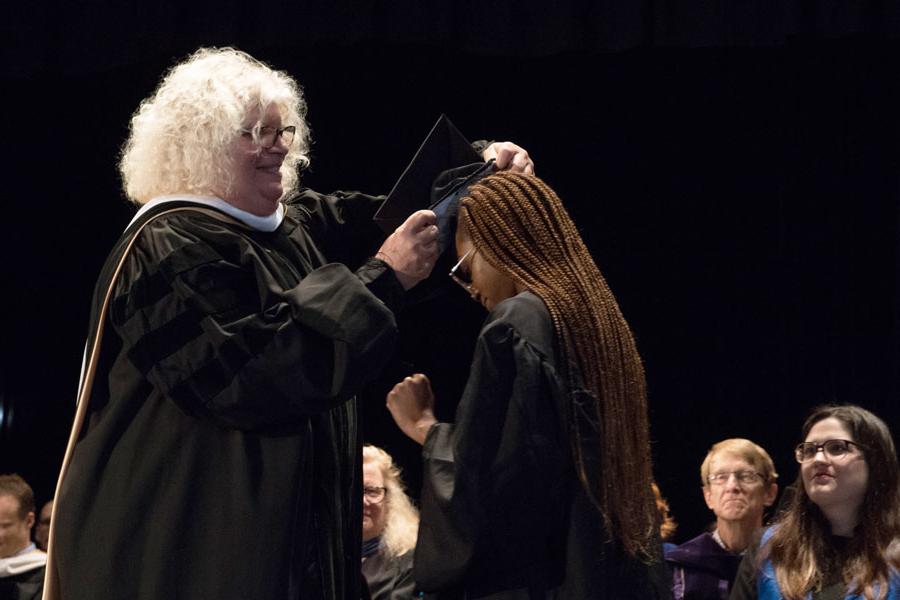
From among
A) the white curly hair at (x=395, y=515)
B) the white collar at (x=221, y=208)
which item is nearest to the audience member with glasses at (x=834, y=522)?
the white curly hair at (x=395, y=515)

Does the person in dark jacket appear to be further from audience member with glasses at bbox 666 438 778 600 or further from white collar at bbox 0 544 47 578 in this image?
audience member with glasses at bbox 666 438 778 600

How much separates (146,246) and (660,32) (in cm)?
378

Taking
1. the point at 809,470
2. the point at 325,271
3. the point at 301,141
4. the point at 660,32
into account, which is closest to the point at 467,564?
the point at 325,271

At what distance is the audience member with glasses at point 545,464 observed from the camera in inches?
98.2

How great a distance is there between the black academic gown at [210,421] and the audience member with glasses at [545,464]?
0.79ft

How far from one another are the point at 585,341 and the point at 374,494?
2899 mm

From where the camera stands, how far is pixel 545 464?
2504 mm

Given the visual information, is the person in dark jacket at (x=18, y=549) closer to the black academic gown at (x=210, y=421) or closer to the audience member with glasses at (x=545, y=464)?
the black academic gown at (x=210, y=421)

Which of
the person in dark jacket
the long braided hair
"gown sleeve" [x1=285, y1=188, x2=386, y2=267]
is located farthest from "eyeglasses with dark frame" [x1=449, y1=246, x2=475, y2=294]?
the person in dark jacket

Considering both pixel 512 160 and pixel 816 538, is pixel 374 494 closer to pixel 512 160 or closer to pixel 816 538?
pixel 816 538

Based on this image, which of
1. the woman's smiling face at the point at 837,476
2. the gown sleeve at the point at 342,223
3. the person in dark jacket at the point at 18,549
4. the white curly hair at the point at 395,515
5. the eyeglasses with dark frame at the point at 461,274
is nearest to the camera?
the eyeglasses with dark frame at the point at 461,274

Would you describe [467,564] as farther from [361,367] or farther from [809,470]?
[809,470]

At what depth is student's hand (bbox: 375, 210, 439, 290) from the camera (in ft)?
9.02

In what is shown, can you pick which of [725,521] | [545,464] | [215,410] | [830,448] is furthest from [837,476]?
[215,410]
